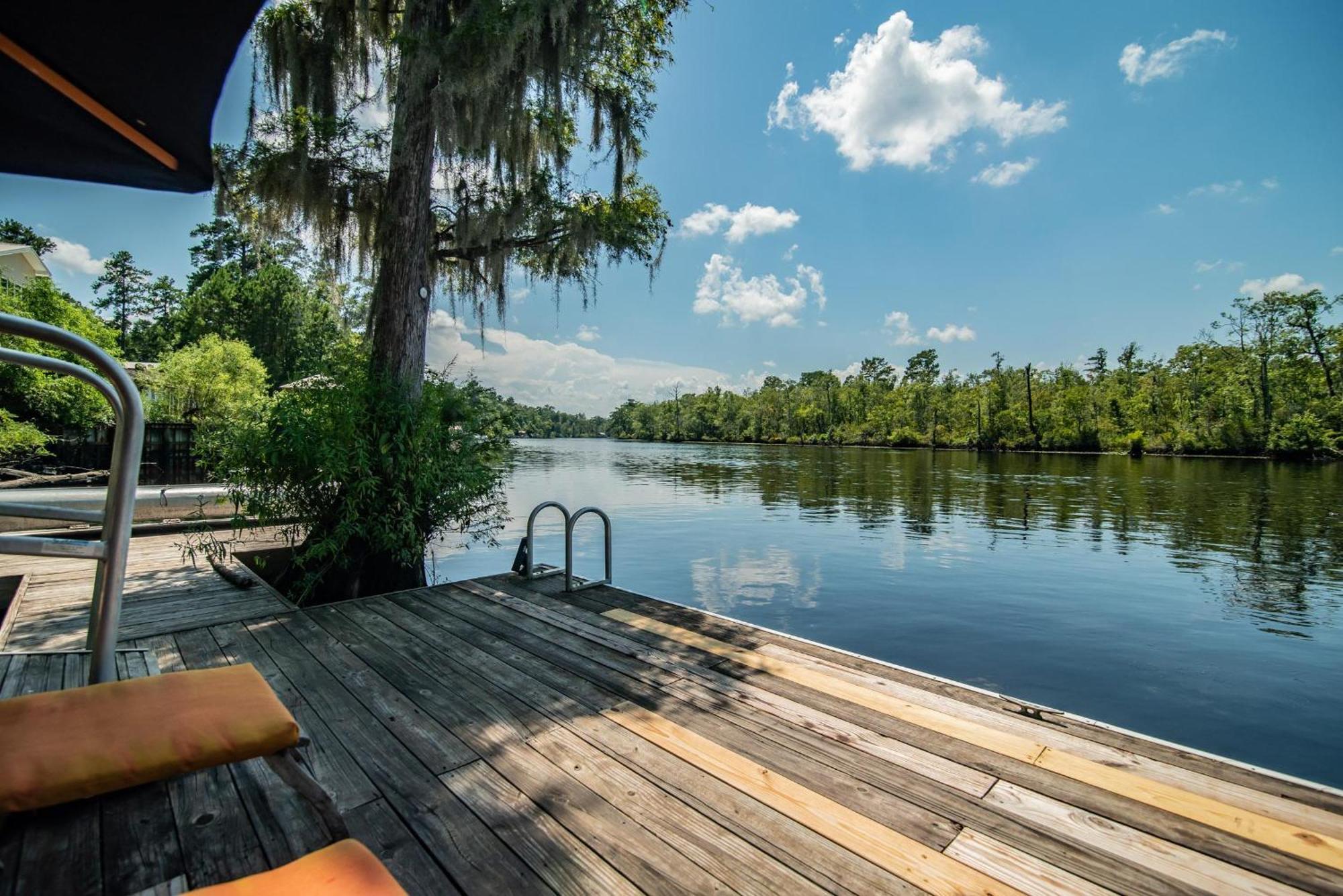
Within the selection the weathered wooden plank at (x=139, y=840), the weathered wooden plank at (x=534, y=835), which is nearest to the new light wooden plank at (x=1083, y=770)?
the weathered wooden plank at (x=534, y=835)

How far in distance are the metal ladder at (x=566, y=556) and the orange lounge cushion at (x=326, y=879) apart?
3.13 m

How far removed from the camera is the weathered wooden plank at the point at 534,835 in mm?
1639

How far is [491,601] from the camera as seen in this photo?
14.4 ft

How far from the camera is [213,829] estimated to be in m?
1.75

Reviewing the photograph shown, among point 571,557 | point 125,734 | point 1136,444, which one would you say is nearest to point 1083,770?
point 125,734

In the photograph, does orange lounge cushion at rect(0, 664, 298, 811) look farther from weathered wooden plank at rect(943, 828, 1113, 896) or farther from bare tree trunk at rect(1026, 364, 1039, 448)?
bare tree trunk at rect(1026, 364, 1039, 448)

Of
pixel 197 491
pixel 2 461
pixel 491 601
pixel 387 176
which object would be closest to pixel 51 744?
pixel 491 601

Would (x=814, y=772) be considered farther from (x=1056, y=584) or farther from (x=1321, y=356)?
(x=1321, y=356)

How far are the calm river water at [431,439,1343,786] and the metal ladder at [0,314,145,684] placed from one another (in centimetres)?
481

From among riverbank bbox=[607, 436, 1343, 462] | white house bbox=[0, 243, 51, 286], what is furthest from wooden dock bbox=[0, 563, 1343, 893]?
riverbank bbox=[607, 436, 1343, 462]

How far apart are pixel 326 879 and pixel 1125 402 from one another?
59477 mm

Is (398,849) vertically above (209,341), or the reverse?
(209,341)

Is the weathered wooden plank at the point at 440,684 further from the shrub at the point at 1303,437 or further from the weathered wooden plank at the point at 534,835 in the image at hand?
the shrub at the point at 1303,437

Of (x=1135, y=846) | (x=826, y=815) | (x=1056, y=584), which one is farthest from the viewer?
(x=1056, y=584)
